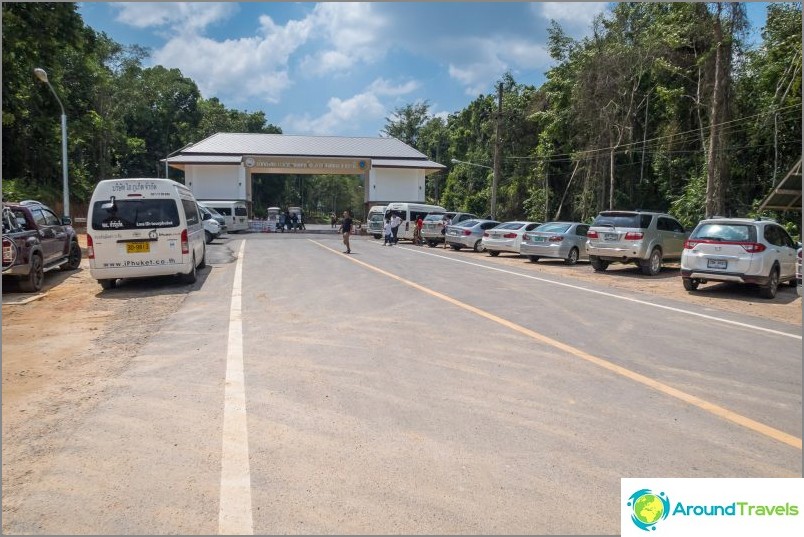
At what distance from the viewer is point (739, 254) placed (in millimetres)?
13117

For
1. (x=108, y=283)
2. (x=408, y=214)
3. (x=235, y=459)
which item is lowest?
(x=235, y=459)

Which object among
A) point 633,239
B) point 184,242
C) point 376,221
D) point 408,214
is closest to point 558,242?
point 633,239

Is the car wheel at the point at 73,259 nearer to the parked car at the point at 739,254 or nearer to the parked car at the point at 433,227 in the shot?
the parked car at the point at 739,254

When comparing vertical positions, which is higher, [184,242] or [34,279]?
[184,242]

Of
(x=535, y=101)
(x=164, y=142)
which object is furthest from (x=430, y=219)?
(x=164, y=142)

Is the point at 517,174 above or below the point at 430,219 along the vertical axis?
above

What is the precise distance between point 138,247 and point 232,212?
99.6ft

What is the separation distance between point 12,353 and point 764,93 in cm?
3076

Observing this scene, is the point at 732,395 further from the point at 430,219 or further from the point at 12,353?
the point at 430,219

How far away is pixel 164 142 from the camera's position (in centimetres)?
7200

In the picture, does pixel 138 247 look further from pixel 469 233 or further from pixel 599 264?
pixel 469 233

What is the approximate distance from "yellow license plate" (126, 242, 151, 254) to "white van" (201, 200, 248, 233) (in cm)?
2821

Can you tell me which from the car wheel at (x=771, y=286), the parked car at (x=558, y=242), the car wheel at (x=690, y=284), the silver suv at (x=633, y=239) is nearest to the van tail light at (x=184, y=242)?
the car wheel at (x=690, y=284)

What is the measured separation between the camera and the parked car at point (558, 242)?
21547 mm
